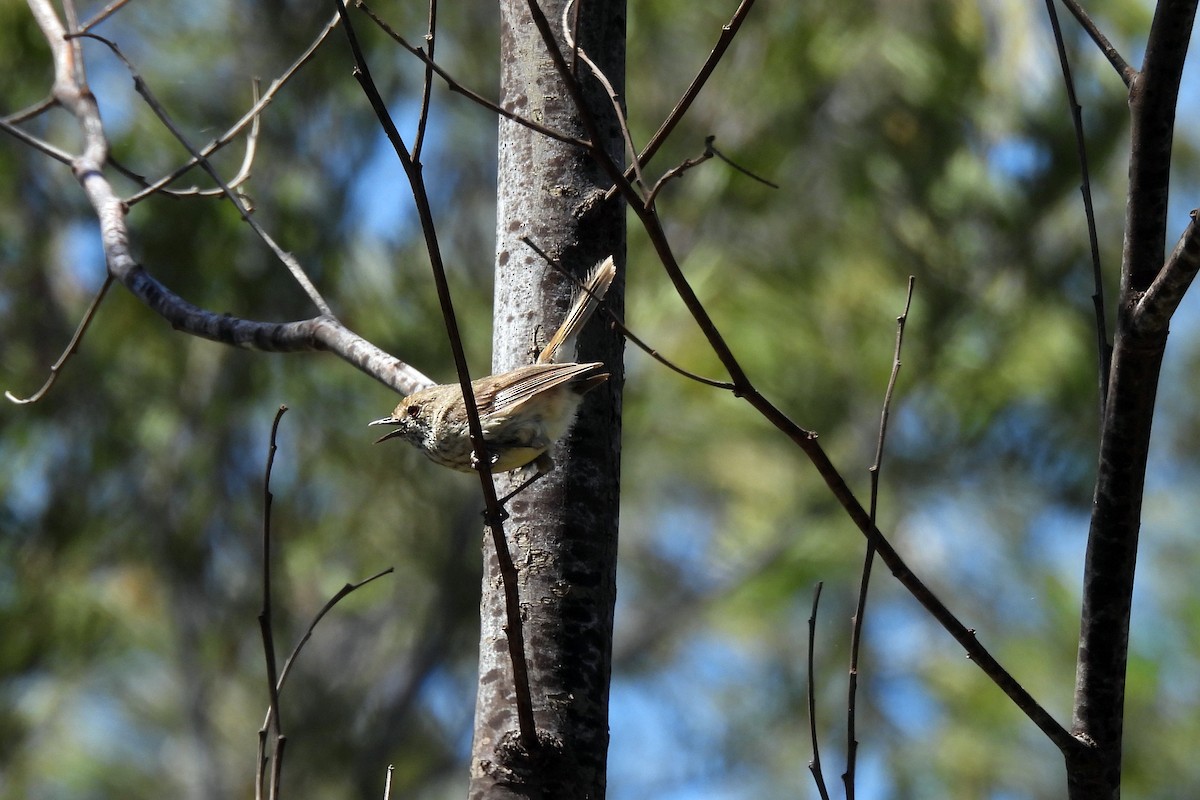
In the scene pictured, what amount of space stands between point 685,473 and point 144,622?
157 inches

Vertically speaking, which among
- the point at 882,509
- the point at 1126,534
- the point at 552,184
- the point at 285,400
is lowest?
the point at 1126,534

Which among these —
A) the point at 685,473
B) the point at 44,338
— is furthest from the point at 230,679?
the point at 685,473

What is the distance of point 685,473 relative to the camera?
8.70 m

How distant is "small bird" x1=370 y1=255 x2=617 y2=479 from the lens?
1978 mm

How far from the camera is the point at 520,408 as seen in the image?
2.44 metres

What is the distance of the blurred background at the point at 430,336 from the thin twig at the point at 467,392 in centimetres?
397

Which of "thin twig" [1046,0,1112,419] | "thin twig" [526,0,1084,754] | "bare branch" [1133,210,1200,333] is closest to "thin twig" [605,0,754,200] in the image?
"thin twig" [526,0,1084,754]

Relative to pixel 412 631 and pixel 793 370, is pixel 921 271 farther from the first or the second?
pixel 412 631

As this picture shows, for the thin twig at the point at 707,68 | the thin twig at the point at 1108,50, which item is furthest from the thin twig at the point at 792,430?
the thin twig at the point at 1108,50

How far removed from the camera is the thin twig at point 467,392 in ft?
4.24

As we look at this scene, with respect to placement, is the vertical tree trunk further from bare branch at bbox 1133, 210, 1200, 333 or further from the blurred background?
the blurred background

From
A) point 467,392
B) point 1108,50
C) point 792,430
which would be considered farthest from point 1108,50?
point 467,392

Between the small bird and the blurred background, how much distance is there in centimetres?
263

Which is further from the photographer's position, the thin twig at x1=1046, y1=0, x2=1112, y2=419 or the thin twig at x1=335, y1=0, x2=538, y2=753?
the thin twig at x1=1046, y1=0, x2=1112, y2=419
